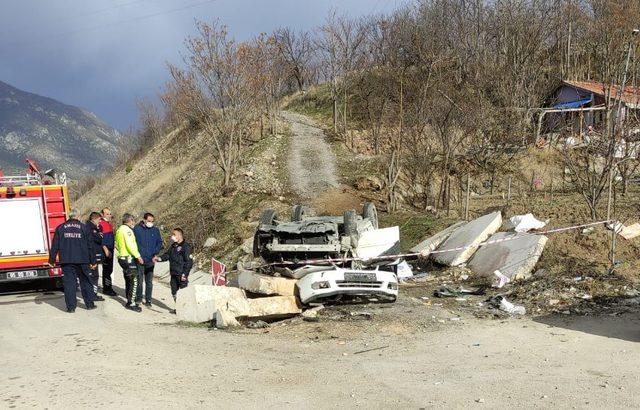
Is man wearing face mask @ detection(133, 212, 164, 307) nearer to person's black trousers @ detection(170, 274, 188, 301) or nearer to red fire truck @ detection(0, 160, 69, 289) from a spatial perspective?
person's black trousers @ detection(170, 274, 188, 301)

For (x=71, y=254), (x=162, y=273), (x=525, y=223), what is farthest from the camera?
(x=162, y=273)

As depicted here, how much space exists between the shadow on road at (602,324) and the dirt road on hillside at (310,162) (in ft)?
48.6

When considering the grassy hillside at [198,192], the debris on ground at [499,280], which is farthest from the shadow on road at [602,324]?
the grassy hillside at [198,192]

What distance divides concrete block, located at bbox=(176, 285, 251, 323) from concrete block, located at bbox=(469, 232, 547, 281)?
18.4 ft

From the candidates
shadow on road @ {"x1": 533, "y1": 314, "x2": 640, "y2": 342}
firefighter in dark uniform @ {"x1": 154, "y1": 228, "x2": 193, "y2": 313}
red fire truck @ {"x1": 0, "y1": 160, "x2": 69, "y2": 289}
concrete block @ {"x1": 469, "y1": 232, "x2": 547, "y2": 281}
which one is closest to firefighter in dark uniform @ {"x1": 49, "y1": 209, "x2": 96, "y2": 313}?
firefighter in dark uniform @ {"x1": 154, "y1": 228, "x2": 193, "y2": 313}

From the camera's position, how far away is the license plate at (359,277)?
9297 mm

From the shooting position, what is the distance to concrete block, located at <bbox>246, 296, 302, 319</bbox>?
8.95 m

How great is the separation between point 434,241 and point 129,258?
7.87 meters

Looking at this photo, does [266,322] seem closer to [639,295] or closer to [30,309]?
[30,309]

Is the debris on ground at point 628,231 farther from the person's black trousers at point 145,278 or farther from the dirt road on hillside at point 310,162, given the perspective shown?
the dirt road on hillside at point 310,162

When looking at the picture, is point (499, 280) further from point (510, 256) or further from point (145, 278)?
point (145, 278)

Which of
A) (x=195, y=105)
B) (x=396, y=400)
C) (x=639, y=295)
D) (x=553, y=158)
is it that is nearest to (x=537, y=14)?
(x=553, y=158)

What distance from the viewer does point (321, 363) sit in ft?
21.6

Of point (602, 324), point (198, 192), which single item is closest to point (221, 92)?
point (198, 192)
